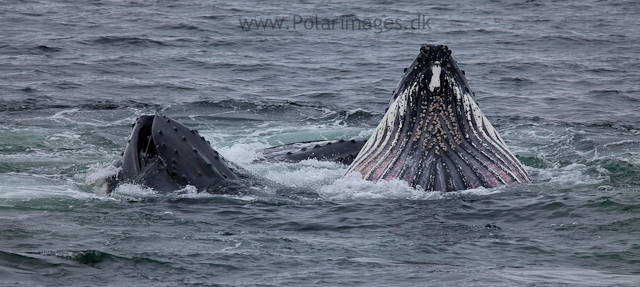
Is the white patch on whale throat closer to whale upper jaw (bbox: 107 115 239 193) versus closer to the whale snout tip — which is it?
the whale snout tip

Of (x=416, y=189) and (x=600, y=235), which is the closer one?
(x=600, y=235)

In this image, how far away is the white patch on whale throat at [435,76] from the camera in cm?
708

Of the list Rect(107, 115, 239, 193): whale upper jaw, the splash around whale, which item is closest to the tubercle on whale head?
the splash around whale

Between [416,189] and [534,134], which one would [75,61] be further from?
[416,189]

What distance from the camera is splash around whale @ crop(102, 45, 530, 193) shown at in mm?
7195

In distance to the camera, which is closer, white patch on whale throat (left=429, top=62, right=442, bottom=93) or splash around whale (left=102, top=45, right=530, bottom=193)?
white patch on whale throat (left=429, top=62, right=442, bottom=93)

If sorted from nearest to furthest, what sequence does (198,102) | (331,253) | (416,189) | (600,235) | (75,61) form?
(331,253), (600,235), (416,189), (198,102), (75,61)

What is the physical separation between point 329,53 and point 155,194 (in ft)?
51.4

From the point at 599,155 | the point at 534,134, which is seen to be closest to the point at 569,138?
the point at 534,134

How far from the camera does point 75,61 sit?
65.5 feet

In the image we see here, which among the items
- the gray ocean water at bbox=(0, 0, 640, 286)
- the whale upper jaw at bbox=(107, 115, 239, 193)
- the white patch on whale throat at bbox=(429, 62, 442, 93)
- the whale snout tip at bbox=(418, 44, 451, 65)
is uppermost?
the whale snout tip at bbox=(418, 44, 451, 65)

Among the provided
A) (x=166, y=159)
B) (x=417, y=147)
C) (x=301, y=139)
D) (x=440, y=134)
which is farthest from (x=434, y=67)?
(x=301, y=139)

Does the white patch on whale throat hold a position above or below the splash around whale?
above

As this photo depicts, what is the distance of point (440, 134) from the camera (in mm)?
7246
